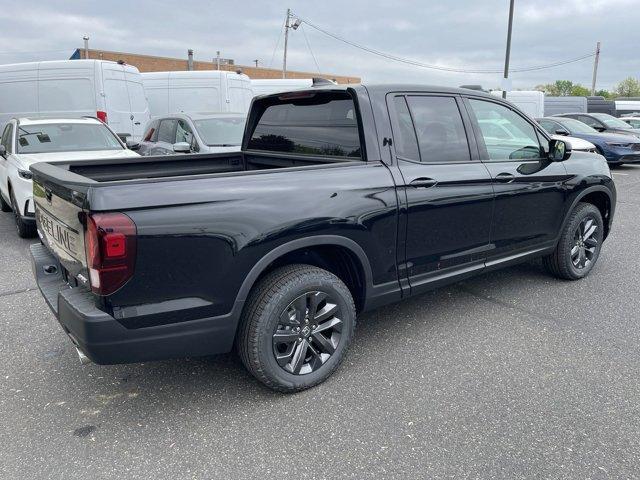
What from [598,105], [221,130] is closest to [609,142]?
[221,130]

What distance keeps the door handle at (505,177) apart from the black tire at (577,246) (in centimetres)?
102

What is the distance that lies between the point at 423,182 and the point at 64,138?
236 inches

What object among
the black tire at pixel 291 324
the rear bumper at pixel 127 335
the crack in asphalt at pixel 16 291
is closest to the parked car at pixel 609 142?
the black tire at pixel 291 324

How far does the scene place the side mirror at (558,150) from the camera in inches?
172

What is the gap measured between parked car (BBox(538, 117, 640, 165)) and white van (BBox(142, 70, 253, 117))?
8.37m

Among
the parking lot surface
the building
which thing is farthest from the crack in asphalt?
the building

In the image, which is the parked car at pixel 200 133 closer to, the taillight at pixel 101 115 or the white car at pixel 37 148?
the white car at pixel 37 148

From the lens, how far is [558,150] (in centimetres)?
439

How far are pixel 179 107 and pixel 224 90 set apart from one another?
1.58m

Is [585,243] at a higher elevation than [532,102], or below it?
below

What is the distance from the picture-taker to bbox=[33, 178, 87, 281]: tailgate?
2.54 m

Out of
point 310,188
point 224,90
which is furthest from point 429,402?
point 224,90

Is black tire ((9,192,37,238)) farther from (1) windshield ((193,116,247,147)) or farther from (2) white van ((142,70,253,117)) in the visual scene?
(2) white van ((142,70,253,117))

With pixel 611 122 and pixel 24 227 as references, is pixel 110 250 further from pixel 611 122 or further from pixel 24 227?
pixel 611 122
